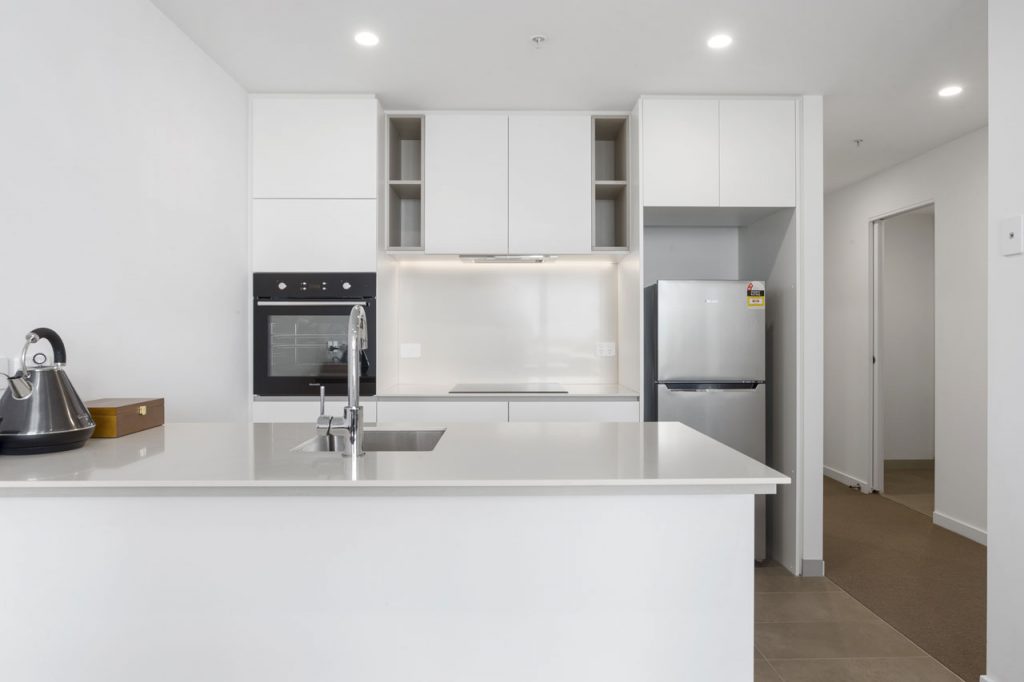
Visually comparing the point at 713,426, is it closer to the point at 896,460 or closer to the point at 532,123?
the point at 532,123

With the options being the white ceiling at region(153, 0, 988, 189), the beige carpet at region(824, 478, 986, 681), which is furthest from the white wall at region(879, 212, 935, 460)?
the white ceiling at region(153, 0, 988, 189)

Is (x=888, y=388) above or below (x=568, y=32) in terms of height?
below

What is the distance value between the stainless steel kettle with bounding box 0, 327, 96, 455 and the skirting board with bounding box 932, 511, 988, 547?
4721 millimetres

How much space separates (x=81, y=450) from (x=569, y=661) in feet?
4.86

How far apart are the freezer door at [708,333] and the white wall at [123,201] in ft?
7.64

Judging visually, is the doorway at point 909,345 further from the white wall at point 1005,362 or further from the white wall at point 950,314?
the white wall at point 1005,362

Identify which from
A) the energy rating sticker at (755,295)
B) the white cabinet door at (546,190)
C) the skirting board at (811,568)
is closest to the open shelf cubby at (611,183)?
the white cabinet door at (546,190)

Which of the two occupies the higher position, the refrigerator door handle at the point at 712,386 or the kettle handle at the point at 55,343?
the kettle handle at the point at 55,343

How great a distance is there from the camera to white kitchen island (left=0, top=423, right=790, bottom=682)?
1.49 metres

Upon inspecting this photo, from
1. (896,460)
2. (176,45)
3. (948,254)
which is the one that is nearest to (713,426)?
(948,254)

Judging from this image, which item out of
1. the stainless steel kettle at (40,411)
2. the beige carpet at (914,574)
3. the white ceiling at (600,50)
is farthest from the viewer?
the beige carpet at (914,574)

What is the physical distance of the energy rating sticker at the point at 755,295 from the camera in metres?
3.45

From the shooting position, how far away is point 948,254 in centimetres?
426

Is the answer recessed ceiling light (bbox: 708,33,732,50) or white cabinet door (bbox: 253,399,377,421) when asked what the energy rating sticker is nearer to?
recessed ceiling light (bbox: 708,33,732,50)
